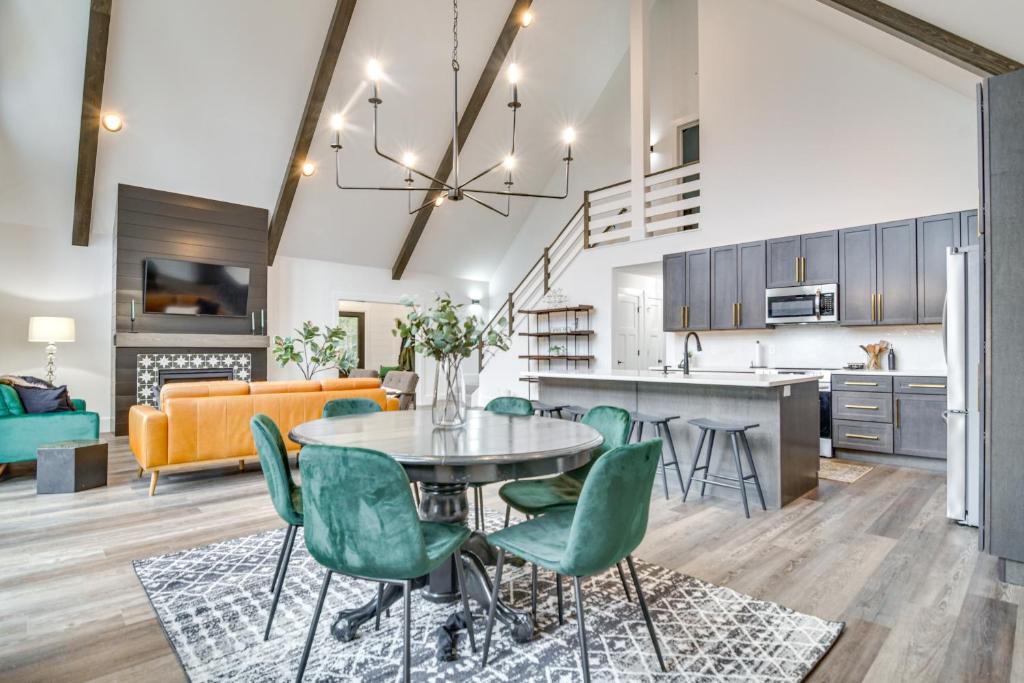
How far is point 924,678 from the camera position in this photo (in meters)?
1.76

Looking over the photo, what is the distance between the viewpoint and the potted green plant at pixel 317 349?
8031mm

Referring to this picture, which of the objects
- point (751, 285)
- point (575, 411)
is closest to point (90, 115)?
point (575, 411)

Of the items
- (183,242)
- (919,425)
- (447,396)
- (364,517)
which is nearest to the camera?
(364,517)

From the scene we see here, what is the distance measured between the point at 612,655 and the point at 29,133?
7.95 metres

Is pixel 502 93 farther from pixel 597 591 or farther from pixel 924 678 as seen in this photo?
pixel 924 678

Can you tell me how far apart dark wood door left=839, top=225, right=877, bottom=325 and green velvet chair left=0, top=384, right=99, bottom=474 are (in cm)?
716

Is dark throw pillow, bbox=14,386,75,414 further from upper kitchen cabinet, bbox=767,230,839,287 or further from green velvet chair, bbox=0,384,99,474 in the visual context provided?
upper kitchen cabinet, bbox=767,230,839,287

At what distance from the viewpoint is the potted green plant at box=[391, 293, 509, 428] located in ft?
7.64

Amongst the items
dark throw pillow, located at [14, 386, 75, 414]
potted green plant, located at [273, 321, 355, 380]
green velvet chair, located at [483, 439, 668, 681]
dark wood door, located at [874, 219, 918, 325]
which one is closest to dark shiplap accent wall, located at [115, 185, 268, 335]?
potted green plant, located at [273, 321, 355, 380]

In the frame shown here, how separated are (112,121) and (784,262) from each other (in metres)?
7.86

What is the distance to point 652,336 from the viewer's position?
28.3 ft

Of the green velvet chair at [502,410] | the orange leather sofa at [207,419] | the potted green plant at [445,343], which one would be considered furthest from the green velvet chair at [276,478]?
the orange leather sofa at [207,419]

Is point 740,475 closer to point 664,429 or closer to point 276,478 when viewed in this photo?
point 664,429

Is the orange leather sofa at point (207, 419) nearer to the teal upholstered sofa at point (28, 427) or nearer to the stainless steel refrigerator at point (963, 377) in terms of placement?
the teal upholstered sofa at point (28, 427)
